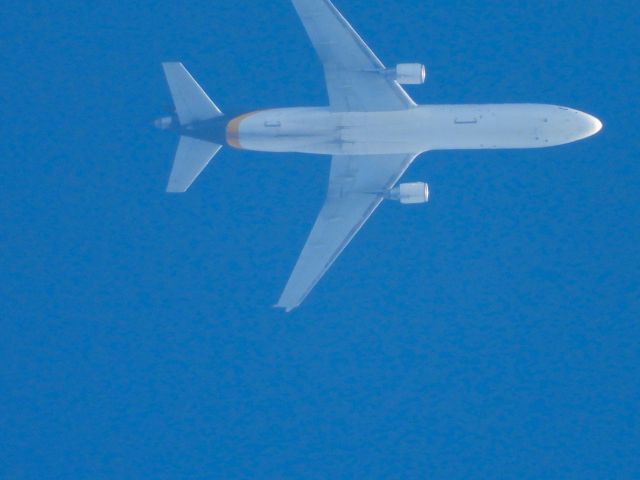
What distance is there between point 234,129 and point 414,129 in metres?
5.34

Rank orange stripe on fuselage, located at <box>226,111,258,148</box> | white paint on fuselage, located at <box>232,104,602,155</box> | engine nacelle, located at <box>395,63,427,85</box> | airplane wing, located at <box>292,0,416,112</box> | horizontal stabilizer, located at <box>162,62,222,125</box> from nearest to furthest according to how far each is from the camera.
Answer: engine nacelle, located at <box>395,63,427,85</box> < white paint on fuselage, located at <box>232,104,602,155</box> < airplane wing, located at <box>292,0,416,112</box> < orange stripe on fuselage, located at <box>226,111,258,148</box> < horizontal stabilizer, located at <box>162,62,222,125</box>

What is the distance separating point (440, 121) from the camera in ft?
73.7

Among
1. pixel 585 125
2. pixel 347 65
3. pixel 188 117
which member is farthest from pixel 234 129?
pixel 585 125

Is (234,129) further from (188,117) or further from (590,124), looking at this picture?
(590,124)

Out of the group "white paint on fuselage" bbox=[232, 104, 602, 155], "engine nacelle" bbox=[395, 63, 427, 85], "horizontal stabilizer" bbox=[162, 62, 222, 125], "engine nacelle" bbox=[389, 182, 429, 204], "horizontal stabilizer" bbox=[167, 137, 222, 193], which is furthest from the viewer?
"horizontal stabilizer" bbox=[167, 137, 222, 193]

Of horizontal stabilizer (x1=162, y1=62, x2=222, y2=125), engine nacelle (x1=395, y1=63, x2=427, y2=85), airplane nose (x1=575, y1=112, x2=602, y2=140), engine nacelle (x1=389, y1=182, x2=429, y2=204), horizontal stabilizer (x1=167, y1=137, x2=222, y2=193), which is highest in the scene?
horizontal stabilizer (x1=162, y1=62, x2=222, y2=125)

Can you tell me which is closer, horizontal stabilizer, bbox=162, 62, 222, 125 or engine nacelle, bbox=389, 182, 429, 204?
engine nacelle, bbox=389, 182, 429, 204

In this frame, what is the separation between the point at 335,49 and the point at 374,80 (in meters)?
1.43

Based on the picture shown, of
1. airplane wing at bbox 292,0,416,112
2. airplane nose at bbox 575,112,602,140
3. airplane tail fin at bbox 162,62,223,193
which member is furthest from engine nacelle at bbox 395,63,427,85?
airplane tail fin at bbox 162,62,223,193

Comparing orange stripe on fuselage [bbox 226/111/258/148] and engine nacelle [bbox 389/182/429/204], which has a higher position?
orange stripe on fuselage [bbox 226/111/258/148]

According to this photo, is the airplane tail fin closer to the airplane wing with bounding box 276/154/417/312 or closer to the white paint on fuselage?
the white paint on fuselage

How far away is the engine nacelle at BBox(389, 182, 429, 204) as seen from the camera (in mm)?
22625

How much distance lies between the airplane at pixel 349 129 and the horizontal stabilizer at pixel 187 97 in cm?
3

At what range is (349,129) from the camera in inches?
906
